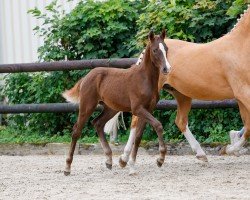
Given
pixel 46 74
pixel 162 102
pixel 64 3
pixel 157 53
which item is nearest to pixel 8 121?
pixel 46 74

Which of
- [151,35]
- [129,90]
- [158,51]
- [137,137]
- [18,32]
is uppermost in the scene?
[151,35]

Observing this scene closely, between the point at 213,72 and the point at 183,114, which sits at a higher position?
the point at 213,72

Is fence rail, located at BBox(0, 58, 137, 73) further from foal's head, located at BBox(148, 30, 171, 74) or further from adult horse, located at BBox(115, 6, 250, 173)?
foal's head, located at BBox(148, 30, 171, 74)

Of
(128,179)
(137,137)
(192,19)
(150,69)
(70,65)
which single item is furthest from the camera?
(70,65)

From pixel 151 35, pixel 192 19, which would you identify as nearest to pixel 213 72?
pixel 151 35

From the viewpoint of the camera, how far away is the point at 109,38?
1234cm

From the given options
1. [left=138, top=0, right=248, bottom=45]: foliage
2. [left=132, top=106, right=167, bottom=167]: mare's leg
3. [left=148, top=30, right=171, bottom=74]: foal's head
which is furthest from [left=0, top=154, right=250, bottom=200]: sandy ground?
[left=138, top=0, right=248, bottom=45]: foliage

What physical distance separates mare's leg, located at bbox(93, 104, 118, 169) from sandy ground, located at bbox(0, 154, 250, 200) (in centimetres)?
18

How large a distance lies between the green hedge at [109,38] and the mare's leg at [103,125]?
2.11 m

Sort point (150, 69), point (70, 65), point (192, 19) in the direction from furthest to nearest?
point (70, 65) < point (192, 19) < point (150, 69)

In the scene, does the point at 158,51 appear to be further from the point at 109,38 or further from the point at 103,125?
the point at 109,38

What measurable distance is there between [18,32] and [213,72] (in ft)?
19.8

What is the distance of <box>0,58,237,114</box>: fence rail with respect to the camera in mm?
10672

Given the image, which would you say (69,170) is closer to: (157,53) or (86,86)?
(86,86)
